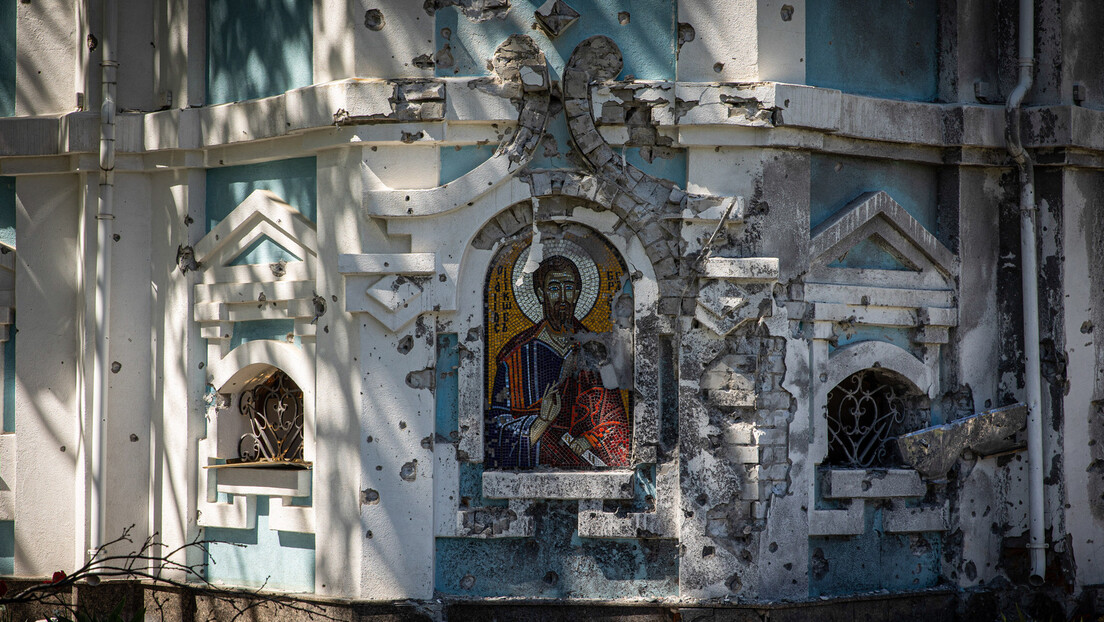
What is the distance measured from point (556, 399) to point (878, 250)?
8.80 feet

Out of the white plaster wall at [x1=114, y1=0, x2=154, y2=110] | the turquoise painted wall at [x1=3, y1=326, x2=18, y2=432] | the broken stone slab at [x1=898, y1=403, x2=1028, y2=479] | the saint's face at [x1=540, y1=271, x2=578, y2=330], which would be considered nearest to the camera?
the saint's face at [x1=540, y1=271, x2=578, y2=330]

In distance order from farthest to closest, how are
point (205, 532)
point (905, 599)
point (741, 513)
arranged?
point (205, 532) → point (905, 599) → point (741, 513)

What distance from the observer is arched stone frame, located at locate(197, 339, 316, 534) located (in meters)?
7.33

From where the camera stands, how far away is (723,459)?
6859 millimetres

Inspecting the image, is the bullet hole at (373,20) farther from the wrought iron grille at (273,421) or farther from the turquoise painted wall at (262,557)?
the turquoise painted wall at (262,557)

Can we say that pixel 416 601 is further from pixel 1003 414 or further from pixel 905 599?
pixel 1003 414

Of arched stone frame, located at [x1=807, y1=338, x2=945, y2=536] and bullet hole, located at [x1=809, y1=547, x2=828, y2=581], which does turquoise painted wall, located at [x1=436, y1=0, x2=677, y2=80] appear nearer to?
arched stone frame, located at [x1=807, y1=338, x2=945, y2=536]

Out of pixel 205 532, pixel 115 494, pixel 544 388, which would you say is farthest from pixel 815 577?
pixel 115 494

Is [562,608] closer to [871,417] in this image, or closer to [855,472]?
[855,472]

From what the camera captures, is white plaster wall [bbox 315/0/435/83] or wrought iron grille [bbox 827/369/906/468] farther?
wrought iron grille [bbox 827/369/906/468]

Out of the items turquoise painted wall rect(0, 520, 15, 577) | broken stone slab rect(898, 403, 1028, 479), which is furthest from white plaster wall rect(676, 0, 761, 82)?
turquoise painted wall rect(0, 520, 15, 577)

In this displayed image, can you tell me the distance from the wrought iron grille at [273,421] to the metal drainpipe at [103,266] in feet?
3.71

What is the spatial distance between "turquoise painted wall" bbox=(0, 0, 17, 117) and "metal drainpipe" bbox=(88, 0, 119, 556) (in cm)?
112

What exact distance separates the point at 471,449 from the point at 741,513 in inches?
73.8
